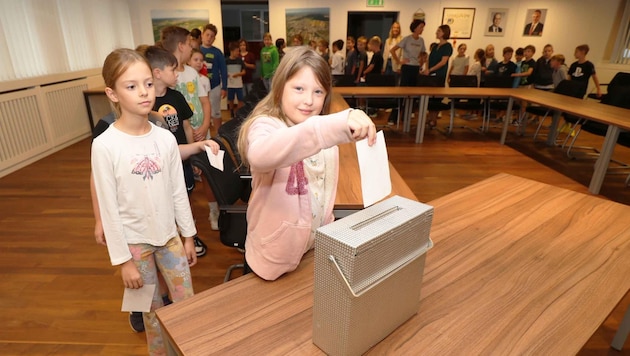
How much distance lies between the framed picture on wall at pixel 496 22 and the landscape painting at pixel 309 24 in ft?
12.0

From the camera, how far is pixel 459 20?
26.5 ft

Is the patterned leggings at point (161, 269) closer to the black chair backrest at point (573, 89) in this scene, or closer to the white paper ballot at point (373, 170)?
the white paper ballot at point (373, 170)

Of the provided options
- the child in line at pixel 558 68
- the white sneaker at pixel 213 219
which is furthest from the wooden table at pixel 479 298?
the child in line at pixel 558 68

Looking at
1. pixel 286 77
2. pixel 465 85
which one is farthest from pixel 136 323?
pixel 465 85

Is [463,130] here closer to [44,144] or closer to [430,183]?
[430,183]

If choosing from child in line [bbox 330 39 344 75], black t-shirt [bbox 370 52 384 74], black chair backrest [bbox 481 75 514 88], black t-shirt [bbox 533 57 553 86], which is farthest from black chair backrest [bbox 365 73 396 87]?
black t-shirt [bbox 533 57 553 86]

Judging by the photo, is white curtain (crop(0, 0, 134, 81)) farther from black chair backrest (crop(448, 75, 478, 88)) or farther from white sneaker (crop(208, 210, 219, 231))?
black chair backrest (crop(448, 75, 478, 88))

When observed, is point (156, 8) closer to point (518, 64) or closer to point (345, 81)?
point (345, 81)

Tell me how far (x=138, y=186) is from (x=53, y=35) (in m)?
5.29

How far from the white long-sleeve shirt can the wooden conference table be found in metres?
3.99

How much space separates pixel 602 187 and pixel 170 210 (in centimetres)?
454

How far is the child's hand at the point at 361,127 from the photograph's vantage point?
69 cm

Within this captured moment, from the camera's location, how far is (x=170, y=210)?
4.52ft

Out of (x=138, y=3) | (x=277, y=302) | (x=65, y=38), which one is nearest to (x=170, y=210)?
(x=277, y=302)
